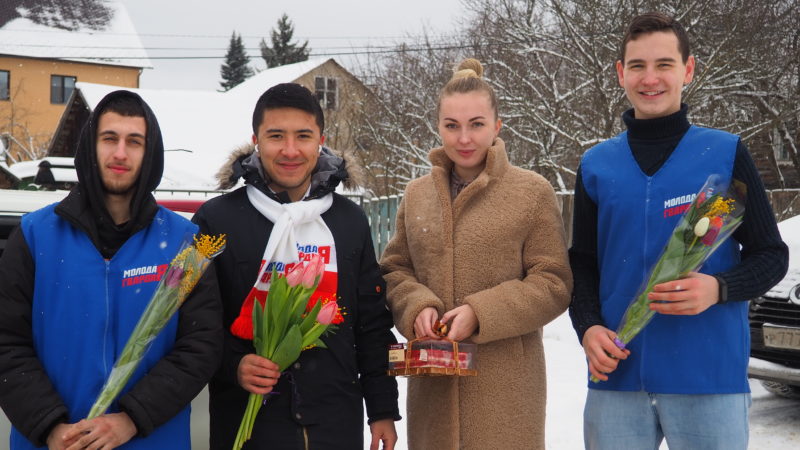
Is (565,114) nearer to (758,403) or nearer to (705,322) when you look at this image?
(758,403)

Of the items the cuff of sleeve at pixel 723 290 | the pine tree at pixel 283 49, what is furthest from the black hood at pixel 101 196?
the pine tree at pixel 283 49

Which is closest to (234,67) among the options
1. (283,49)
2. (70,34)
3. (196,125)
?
(283,49)

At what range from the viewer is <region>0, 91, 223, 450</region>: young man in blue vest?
7.62 feet

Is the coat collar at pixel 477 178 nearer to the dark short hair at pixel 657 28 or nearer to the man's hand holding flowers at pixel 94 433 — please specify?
the dark short hair at pixel 657 28

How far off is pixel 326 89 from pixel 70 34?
68.0ft

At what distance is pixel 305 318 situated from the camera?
2.50m

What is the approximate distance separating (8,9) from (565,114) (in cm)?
4022

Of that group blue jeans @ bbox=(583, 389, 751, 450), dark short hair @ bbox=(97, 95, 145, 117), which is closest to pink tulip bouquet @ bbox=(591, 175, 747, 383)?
blue jeans @ bbox=(583, 389, 751, 450)

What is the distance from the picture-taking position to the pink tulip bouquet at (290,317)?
8.10 feet

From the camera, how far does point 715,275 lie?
254 cm

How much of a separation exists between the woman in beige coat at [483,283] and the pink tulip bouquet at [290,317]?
0.51 meters

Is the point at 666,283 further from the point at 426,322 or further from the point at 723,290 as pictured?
the point at 426,322

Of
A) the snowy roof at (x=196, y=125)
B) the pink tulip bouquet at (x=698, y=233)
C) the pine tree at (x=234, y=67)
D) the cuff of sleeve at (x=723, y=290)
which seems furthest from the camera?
the pine tree at (x=234, y=67)

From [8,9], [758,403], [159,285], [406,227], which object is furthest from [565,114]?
[8,9]
